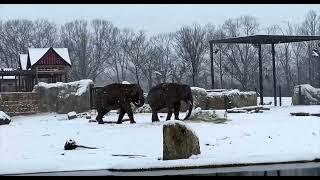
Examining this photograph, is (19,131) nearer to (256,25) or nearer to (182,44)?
(182,44)

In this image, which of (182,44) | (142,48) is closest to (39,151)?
(182,44)

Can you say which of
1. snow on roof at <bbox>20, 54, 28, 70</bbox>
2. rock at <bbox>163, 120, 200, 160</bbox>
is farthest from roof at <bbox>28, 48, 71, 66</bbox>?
rock at <bbox>163, 120, 200, 160</bbox>

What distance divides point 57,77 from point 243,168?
41.2 metres

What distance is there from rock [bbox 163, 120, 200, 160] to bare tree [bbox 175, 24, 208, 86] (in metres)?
51.6

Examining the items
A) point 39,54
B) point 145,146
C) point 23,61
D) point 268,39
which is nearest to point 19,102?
point 268,39

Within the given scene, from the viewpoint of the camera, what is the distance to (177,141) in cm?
1137

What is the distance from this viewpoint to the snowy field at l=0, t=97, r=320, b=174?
1099 cm

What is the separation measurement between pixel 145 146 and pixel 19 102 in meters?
20.0

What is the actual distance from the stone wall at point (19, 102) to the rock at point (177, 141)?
21659mm

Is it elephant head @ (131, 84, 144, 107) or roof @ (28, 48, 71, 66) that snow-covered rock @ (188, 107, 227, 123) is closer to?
elephant head @ (131, 84, 144, 107)

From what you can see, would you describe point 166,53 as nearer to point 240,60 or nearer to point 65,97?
point 240,60

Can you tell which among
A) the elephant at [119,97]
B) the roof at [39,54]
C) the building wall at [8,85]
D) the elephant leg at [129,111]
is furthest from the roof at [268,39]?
the building wall at [8,85]

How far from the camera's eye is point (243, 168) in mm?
10477
